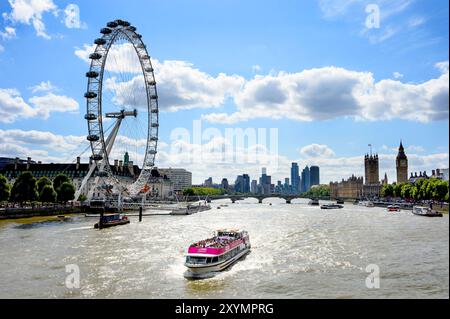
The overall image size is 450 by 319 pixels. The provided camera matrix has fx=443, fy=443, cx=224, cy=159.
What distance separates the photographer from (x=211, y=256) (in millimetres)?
25422

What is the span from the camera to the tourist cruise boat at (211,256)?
24672 mm

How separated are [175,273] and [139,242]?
47.0 ft

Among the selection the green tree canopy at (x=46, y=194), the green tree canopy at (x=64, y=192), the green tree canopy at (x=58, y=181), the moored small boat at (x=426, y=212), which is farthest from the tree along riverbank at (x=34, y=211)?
the moored small boat at (x=426, y=212)

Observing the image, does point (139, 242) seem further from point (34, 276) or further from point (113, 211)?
point (113, 211)

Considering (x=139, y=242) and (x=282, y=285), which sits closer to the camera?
(x=282, y=285)

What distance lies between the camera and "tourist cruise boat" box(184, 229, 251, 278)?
24672 mm

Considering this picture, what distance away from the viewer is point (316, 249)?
33781 mm

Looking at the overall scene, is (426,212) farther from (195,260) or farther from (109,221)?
(195,260)

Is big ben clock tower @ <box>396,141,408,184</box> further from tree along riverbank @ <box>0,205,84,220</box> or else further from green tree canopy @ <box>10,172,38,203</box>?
green tree canopy @ <box>10,172,38,203</box>

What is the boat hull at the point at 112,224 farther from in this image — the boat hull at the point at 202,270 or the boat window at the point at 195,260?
the boat hull at the point at 202,270

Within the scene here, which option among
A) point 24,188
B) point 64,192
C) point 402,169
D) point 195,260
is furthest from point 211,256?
point 402,169
